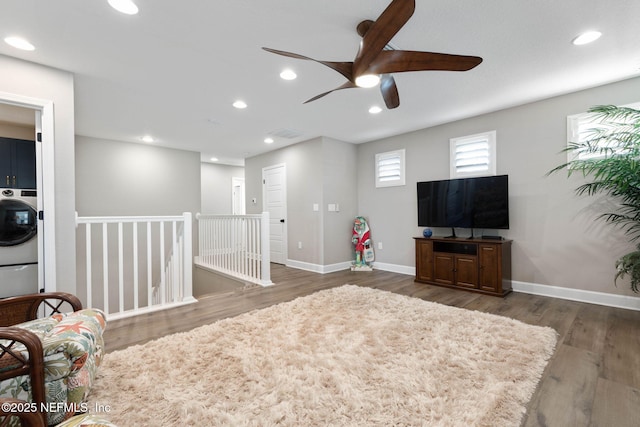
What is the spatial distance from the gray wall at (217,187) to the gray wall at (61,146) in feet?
16.5

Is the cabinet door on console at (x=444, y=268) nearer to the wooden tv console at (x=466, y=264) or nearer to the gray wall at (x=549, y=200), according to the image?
the wooden tv console at (x=466, y=264)

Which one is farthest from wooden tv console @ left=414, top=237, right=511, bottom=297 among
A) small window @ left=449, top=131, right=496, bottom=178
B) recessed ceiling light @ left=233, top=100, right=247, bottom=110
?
recessed ceiling light @ left=233, top=100, right=247, bottom=110

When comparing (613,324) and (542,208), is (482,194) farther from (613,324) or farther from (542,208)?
(613,324)

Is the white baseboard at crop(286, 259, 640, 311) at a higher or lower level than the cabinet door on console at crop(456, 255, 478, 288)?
lower

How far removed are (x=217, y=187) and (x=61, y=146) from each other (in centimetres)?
533

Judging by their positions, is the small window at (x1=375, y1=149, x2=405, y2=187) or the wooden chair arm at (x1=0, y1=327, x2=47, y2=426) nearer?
the wooden chair arm at (x1=0, y1=327, x2=47, y2=426)

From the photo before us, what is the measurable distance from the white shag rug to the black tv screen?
1494 mm

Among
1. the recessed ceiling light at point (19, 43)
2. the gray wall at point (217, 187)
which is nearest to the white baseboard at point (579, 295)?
the recessed ceiling light at point (19, 43)

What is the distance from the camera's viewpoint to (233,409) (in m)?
1.50

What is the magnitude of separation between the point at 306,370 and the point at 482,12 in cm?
280

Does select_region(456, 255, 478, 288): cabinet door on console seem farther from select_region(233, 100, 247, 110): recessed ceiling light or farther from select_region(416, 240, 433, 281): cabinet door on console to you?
select_region(233, 100, 247, 110): recessed ceiling light

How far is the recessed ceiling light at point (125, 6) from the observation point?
1.81 meters

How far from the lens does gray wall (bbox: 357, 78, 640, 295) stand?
10.2ft

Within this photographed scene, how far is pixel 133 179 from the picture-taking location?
5320 millimetres
